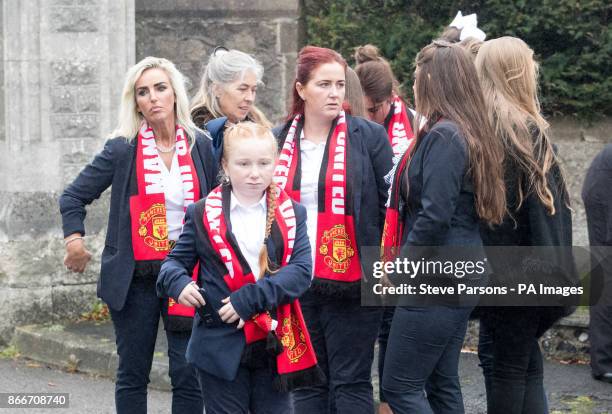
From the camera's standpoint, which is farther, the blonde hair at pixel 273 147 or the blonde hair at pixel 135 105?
the blonde hair at pixel 135 105

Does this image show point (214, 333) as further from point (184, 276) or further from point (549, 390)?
point (549, 390)

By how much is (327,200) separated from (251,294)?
923mm

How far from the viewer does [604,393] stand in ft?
21.4

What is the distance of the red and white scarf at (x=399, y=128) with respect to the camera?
20.7 ft

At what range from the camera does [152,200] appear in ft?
17.3

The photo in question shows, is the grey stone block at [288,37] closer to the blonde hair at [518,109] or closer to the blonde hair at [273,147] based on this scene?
the blonde hair at [518,109]

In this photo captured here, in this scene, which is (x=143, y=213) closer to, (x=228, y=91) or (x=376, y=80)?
(x=228, y=91)

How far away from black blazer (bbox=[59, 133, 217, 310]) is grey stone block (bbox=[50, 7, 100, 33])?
8.47 feet

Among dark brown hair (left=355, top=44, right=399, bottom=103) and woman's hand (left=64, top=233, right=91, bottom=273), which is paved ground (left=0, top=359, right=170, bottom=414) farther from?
dark brown hair (left=355, top=44, right=399, bottom=103)

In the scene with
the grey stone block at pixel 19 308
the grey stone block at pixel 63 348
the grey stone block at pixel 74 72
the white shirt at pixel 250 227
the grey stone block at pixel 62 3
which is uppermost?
the grey stone block at pixel 62 3

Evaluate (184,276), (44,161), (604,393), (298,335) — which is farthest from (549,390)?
(44,161)

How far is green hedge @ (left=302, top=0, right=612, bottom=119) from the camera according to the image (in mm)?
8281

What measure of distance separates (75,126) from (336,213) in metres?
3.25

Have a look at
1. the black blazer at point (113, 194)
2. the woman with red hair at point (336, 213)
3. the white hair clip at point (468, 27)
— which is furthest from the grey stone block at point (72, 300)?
the woman with red hair at point (336, 213)
